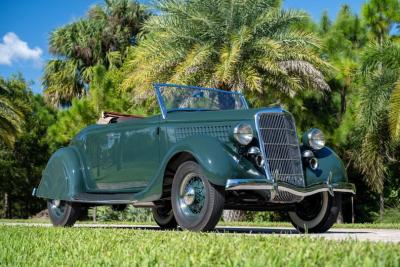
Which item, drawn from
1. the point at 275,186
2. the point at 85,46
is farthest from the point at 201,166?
the point at 85,46

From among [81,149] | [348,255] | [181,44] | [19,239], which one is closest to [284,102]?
[181,44]

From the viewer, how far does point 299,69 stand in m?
18.9

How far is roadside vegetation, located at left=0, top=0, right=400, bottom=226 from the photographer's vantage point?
18.0 m

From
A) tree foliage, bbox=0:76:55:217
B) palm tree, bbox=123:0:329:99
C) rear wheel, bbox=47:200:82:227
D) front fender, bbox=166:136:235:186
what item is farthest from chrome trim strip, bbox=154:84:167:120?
tree foliage, bbox=0:76:55:217

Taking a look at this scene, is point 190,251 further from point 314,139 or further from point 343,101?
point 343,101

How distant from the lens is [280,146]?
7016 mm

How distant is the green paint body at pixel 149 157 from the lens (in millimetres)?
6637

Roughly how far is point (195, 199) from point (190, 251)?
2223 mm

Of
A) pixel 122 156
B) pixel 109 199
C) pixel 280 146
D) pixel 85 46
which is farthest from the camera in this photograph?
pixel 85 46

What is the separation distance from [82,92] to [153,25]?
14.3m

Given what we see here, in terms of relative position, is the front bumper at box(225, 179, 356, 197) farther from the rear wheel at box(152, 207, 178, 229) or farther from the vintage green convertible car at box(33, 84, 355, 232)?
the rear wheel at box(152, 207, 178, 229)

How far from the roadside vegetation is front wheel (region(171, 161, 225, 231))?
697 centimetres

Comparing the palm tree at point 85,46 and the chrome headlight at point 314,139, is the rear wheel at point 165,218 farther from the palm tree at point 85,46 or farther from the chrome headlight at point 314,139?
the palm tree at point 85,46

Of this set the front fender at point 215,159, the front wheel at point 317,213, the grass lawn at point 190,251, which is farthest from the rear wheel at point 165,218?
the grass lawn at point 190,251
